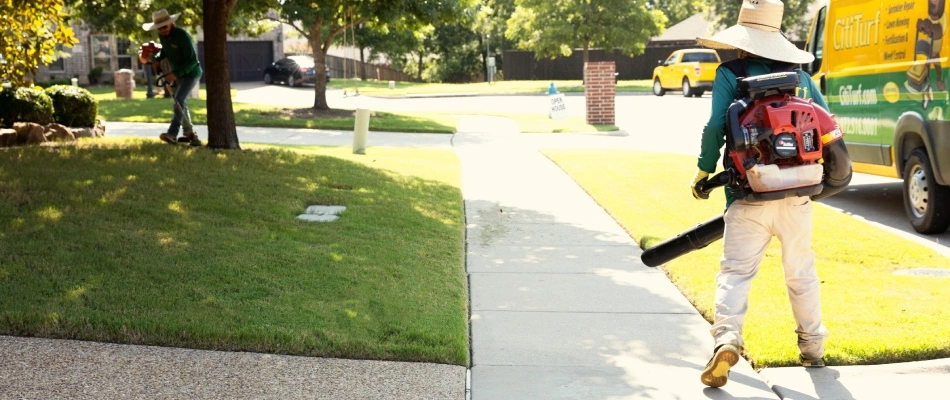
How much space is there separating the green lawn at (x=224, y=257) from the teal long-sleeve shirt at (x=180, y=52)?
4.18ft

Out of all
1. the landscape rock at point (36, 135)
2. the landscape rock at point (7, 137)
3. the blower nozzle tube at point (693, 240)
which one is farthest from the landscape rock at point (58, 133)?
the blower nozzle tube at point (693, 240)

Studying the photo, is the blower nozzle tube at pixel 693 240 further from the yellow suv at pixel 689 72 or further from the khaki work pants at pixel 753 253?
the yellow suv at pixel 689 72

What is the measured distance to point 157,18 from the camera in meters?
12.1

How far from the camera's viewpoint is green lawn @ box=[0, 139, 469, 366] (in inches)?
222

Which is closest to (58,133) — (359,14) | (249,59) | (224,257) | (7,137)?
(7,137)

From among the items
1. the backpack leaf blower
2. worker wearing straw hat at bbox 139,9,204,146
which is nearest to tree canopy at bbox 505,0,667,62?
worker wearing straw hat at bbox 139,9,204,146

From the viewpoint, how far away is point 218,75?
40.5 ft

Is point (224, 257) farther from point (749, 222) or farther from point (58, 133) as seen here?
point (58, 133)

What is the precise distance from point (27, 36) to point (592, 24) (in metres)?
36.4

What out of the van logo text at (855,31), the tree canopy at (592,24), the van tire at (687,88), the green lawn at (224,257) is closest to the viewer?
the green lawn at (224,257)

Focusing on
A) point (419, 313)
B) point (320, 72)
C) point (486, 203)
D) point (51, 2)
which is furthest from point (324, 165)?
point (320, 72)

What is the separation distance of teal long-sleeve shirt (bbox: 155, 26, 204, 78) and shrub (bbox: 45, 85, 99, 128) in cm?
280

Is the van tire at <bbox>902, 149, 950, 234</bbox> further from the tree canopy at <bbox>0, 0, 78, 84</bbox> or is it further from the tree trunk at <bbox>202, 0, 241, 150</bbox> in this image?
the tree canopy at <bbox>0, 0, 78, 84</bbox>

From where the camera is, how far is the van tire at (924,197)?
9672 millimetres
